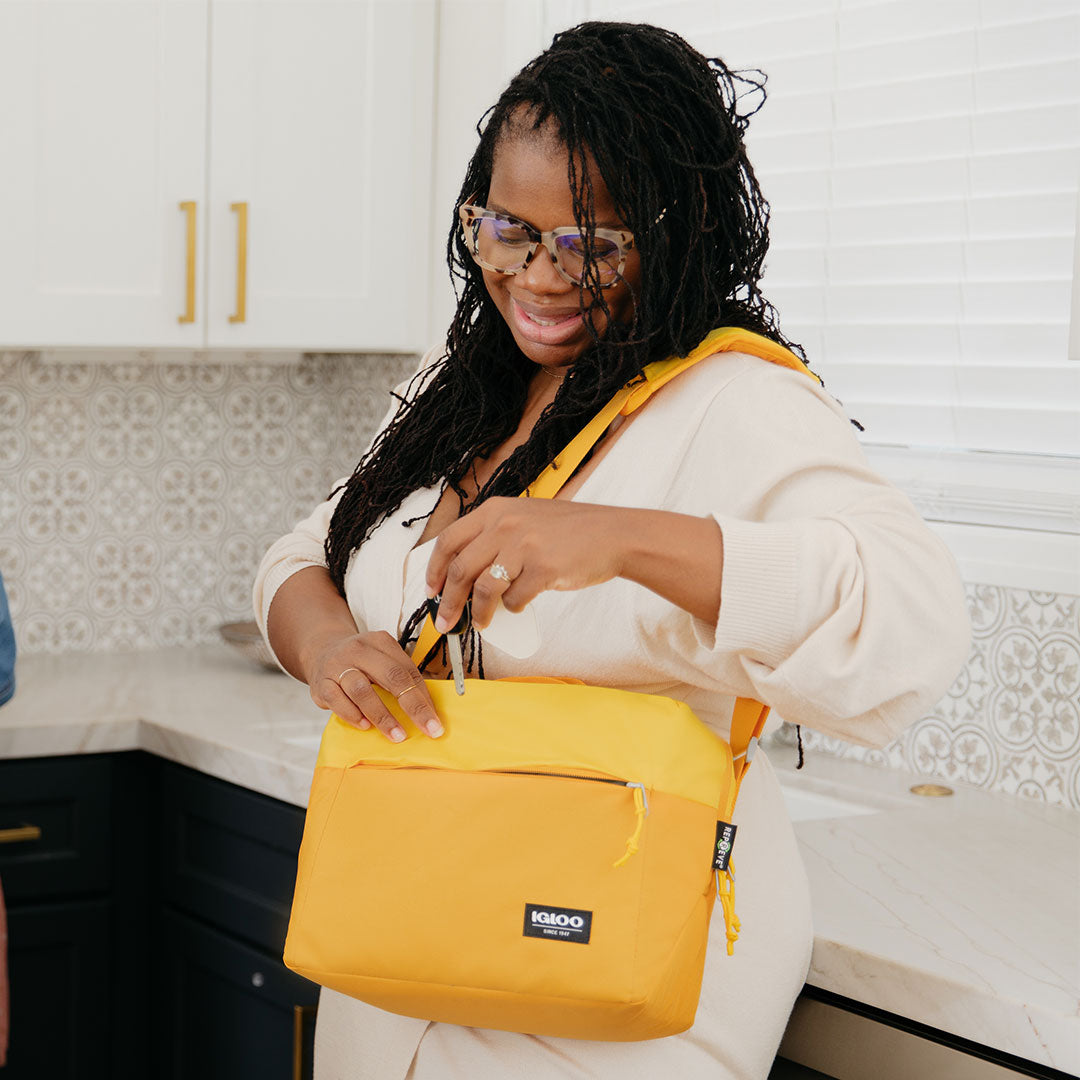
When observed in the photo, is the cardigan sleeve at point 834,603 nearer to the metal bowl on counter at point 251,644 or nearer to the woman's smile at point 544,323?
the woman's smile at point 544,323

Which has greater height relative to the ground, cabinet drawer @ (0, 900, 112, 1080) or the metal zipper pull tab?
the metal zipper pull tab

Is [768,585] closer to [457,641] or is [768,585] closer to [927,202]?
[457,641]

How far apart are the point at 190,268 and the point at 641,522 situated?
59.4 inches

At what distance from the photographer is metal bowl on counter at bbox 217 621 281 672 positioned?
2.38m

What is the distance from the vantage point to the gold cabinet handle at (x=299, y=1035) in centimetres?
180

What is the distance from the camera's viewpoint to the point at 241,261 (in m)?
2.22

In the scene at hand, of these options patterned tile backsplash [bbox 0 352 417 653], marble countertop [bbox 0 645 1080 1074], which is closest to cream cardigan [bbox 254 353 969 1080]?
marble countertop [bbox 0 645 1080 1074]

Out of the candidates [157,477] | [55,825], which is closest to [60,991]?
[55,825]

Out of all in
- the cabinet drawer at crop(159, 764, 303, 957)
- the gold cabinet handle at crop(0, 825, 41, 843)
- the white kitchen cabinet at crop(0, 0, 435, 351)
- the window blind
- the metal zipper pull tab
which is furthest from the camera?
the white kitchen cabinet at crop(0, 0, 435, 351)

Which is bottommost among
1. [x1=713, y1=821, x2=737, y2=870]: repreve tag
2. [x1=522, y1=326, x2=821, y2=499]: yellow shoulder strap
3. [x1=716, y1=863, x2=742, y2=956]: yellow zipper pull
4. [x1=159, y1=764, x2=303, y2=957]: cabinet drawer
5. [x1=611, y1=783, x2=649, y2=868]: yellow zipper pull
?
[x1=159, y1=764, x2=303, y2=957]: cabinet drawer

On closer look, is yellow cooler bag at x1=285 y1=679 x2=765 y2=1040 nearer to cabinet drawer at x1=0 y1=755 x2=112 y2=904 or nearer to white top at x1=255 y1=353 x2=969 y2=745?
white top at x1=255 y1=353 x2=969 y2=745

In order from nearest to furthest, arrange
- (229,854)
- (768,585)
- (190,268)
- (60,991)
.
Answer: (768,585) < (229,854) < (60,991) < (190,268)

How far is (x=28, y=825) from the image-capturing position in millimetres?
1978

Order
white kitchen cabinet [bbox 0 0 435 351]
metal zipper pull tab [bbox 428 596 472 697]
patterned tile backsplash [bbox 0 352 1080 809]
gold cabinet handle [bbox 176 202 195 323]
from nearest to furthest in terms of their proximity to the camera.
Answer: metal zipper pull tab [bbox 428 596 472 697] < white kitchen cabinet [bbox 0 0 435 351] < gold cabinet handle [bbox 176 202 195 323] < patterned tile backsplash [bbox 0 352 1080 809]
